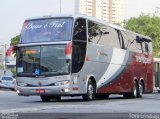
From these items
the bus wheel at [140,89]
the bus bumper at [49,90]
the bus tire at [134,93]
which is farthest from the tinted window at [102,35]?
the bus wheel at [140,89]

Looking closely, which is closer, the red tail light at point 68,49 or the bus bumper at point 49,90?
the red tail light at point 68,49

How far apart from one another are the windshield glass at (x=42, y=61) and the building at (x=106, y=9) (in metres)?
64.7

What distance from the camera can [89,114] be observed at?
3.79 m

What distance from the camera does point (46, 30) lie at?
1938 cm

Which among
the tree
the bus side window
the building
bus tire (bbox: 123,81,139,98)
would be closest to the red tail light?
the bus side window

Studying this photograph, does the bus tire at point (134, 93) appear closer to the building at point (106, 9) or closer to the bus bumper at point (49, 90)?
the bus bumper at point (49, 90)

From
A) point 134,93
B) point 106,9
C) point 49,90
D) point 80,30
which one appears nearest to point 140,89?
point 134,93

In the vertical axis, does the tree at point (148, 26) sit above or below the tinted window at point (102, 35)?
above

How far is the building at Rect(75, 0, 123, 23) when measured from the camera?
8619 centimetres

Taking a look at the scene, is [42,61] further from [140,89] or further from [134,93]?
[140,89]

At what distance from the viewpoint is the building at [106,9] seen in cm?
8619

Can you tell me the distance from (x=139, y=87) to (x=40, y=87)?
7859 mm

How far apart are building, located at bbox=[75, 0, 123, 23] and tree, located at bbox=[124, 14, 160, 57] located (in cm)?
1355

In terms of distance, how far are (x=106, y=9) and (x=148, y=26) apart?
25363mm
